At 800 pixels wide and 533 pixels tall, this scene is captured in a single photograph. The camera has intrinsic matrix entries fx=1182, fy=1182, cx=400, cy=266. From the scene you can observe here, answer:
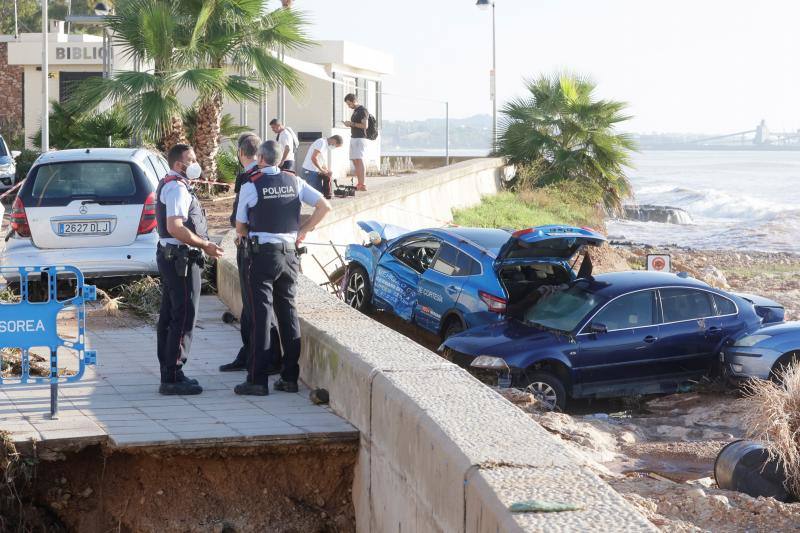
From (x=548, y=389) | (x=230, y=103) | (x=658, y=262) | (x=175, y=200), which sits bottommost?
(x=548, y=389)

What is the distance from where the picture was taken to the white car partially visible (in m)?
12.1

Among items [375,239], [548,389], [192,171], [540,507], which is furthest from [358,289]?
[540,507]

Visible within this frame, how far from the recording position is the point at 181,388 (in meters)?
8.05

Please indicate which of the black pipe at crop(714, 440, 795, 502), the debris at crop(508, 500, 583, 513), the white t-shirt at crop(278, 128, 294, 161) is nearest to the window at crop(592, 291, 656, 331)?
the black pipe at crop(714, 440, 795, 502)

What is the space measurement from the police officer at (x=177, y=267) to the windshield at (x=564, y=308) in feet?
15.9

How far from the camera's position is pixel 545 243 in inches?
495

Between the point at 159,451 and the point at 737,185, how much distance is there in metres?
96.0

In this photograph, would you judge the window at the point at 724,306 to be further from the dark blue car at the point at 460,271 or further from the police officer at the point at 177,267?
the police officer at the point at 177,267

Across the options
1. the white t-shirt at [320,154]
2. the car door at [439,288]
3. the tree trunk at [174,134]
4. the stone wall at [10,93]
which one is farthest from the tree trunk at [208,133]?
the stone wall at [10,93]

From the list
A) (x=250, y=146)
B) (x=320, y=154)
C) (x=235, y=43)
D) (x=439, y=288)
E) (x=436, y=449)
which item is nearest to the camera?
(x=436, y=449)

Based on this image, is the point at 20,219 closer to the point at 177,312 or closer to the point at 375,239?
the point at 375,239

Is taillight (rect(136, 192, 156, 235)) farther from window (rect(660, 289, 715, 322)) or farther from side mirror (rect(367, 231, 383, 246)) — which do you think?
window (rect(660, 289, 715, 322))

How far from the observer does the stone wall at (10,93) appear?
119ft

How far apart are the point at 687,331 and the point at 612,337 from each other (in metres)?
1.05
